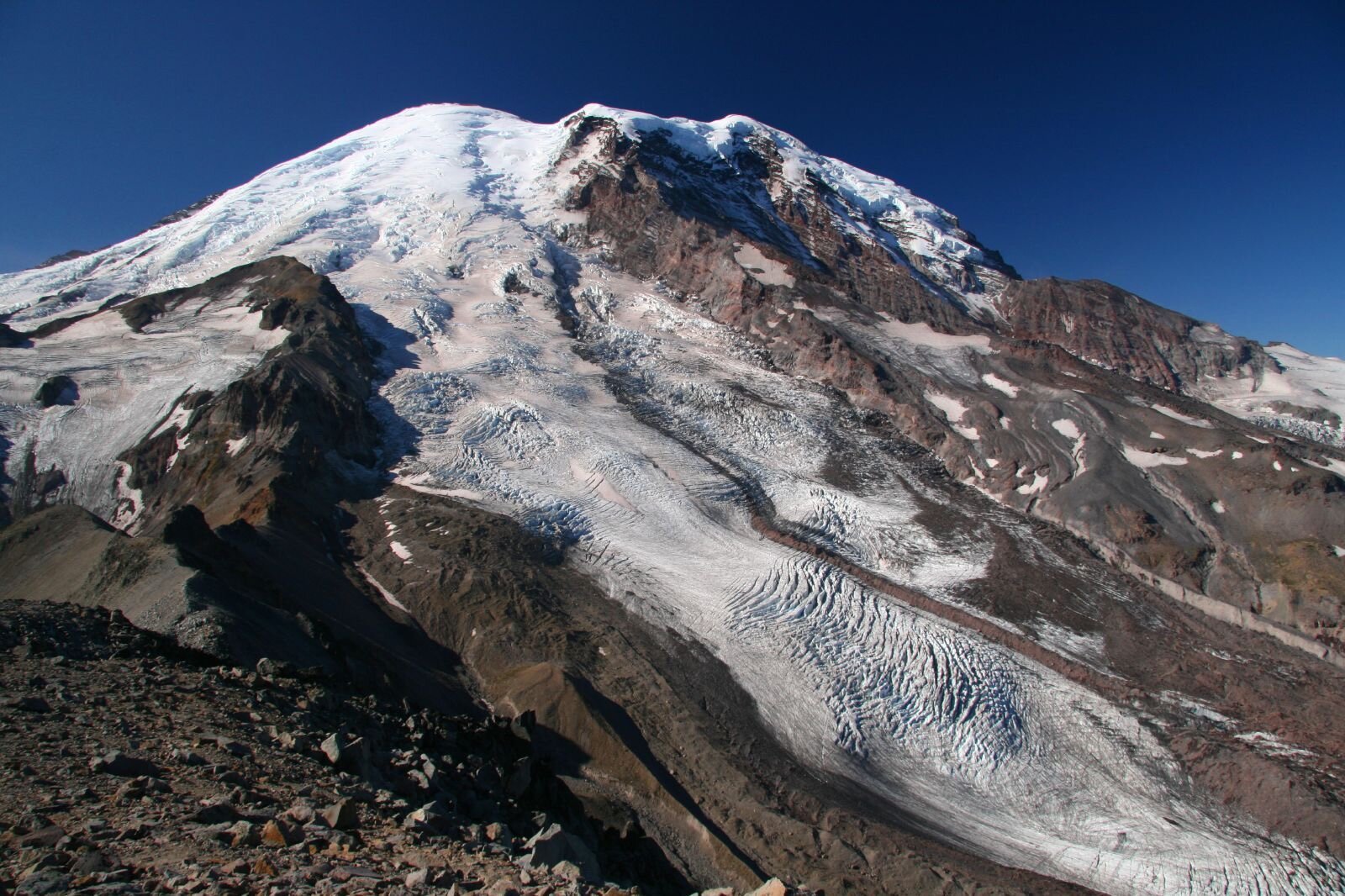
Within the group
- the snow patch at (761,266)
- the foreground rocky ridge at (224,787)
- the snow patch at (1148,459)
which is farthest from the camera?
the snow patch at (761,266)

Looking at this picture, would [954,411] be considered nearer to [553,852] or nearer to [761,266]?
[761,266]

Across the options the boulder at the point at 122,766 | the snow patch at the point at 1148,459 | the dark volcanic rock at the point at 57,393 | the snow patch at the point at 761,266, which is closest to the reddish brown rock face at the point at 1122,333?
the snow patch at the point at 761,266

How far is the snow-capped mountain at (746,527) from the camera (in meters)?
17.6

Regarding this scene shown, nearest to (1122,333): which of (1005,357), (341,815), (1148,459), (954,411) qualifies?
(1005,357)

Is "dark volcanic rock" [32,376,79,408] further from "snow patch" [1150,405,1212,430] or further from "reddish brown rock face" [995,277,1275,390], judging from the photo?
"reddish brown rock face" [995,277,1275,390]

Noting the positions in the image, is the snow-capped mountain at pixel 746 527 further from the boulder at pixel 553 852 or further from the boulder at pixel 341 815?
the boulder at pixel 341 815

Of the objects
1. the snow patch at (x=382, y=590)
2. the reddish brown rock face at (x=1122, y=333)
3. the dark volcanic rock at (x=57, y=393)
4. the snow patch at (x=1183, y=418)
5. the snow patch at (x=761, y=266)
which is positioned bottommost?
the snow patch at (x=382, y=590)

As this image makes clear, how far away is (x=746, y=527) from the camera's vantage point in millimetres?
30578

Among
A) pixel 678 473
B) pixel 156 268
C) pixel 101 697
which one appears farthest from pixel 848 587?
pixel 156 268

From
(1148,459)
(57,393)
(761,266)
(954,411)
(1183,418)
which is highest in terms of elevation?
(761,266)

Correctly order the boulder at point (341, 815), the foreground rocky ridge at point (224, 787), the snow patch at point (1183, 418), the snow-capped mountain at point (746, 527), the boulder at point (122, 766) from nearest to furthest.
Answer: the foreground rocky ridge at point (224, 787)
the boulder at point (341, 815)
the boulder at point (122, 766)
the snow-capped mountain at point (746, 527)
the snow patch at point (1183, 418)

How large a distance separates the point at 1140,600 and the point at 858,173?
80305 mm

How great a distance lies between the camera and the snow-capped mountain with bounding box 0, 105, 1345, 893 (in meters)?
17.6

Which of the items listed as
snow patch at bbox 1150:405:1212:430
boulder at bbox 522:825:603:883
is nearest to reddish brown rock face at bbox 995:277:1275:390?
snow patch at bbox 1150:405:1212:430
